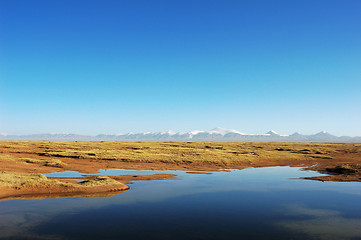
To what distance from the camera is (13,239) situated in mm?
13758

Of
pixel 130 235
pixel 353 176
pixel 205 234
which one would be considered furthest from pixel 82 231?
pixel 353 176

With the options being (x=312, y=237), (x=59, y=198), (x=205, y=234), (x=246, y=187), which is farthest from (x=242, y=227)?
(x=59, y=198)

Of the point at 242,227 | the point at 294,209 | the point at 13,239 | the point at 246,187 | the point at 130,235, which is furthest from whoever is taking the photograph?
the point at 246,187

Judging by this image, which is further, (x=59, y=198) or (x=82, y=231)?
(x=59, y=198)

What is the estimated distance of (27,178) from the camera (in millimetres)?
26250

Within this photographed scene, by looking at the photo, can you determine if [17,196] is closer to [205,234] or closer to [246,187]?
[205,234]

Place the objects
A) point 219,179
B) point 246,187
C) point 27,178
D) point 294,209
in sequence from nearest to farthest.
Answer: point 294,209
point 27,178
point 246,187
point 219,179

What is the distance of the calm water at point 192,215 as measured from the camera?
49.4 feet

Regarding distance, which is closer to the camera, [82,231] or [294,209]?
[82,231]

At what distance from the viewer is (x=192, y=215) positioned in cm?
1853

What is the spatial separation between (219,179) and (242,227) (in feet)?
59.2

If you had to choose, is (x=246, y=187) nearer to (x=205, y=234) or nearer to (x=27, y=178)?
(x=205, y=234)

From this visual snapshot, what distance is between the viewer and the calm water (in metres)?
15.0

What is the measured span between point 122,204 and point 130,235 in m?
6.53
